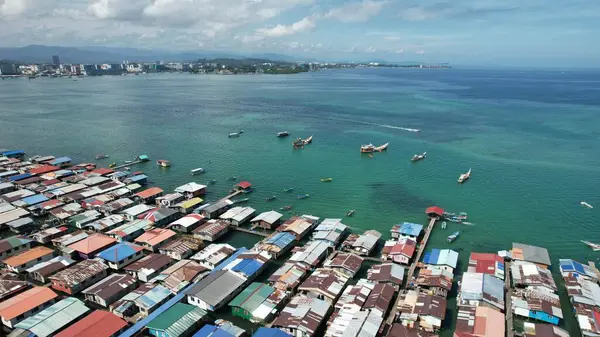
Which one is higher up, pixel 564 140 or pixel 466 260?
pixel 564 140

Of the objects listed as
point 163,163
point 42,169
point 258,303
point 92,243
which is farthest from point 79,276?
point 163,163

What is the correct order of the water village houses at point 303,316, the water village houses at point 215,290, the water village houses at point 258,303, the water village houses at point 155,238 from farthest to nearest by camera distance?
the water village houses at point 155,238, the water village houses at point 215,290, the water village houses at point 258,303, the water village houses at point 303,316

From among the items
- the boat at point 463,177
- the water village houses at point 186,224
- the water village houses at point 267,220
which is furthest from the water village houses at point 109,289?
the boat at point 463,177

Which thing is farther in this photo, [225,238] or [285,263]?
[225,238]

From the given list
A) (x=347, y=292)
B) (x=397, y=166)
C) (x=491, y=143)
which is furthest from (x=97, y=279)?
(x=491, y=143)

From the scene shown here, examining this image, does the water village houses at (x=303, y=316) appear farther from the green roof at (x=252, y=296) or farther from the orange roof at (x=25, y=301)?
the orange roof at (x=25, y=301)

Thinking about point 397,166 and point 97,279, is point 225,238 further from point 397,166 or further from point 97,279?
point 397,166
